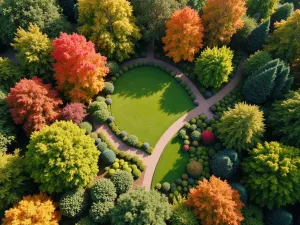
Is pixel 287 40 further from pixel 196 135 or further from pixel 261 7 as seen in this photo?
pixel 196 135

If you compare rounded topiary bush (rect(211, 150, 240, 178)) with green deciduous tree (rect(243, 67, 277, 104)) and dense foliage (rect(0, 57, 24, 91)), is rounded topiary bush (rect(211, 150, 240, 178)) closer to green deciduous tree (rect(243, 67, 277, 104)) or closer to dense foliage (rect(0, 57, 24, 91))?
green deciduous tree (rect(243, 67, 277, 104))

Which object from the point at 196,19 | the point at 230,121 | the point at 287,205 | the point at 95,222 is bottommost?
the point at 95,222

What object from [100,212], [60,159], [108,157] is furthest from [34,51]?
[100,212]

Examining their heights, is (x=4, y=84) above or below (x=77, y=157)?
above

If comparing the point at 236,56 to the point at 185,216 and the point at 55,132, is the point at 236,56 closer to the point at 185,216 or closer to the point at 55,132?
the point at 185,216

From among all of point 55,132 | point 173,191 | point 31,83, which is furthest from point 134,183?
point 31,83

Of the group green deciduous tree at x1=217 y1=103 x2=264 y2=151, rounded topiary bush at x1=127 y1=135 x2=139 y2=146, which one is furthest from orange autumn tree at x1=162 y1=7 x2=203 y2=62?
rounded topiary bush at x1=127 y1=135 x2=139 y2=146
